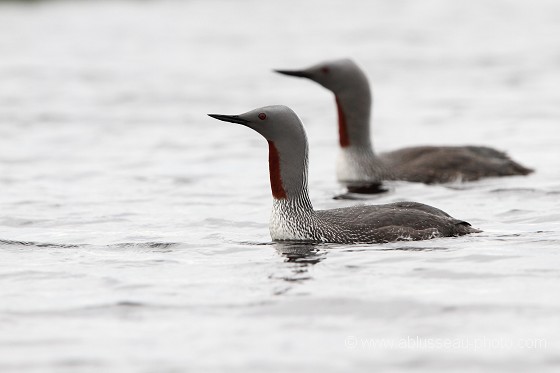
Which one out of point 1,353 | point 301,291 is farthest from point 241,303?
point 1,353

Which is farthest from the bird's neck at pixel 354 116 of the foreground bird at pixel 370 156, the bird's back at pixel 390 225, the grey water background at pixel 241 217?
the bird's back at pixel 390 225

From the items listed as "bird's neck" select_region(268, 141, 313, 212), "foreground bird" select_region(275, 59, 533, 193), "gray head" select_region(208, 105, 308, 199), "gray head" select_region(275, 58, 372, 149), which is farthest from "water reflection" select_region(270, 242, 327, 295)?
"gray head" select_region(275, 58, 372, 149)

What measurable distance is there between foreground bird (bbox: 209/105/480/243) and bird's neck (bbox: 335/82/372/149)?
4.04 metres

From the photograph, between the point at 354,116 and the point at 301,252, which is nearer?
the point at 301,252

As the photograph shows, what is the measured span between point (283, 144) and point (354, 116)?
4.38 m

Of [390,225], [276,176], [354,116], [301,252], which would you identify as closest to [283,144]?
[276,176]

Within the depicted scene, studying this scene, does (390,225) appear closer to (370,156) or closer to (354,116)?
(370,156)

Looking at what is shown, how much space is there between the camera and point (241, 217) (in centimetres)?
1301

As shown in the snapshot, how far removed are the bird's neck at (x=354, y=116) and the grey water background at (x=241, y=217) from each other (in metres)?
0.63

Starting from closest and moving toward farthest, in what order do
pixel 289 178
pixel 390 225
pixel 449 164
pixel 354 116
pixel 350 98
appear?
1. pixel 390 225
2. pixel 289 178
3. pixel 449 164
4. pixel 350 98
5. pixel 354 116

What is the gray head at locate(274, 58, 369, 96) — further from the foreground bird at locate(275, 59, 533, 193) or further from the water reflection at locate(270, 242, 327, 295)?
the water reflection at locate(270, 242, 327, 295)

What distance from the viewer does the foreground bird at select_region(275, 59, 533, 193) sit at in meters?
14.7

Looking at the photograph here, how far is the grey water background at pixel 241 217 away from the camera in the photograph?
8172 mm

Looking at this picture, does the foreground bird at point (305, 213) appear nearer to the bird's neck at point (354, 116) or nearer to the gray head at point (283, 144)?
the gray head at point (283, 144)
